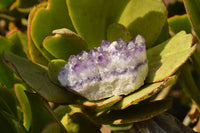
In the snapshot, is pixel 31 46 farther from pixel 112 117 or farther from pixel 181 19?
pixel 181 19

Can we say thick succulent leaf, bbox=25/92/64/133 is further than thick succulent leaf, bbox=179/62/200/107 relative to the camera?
No

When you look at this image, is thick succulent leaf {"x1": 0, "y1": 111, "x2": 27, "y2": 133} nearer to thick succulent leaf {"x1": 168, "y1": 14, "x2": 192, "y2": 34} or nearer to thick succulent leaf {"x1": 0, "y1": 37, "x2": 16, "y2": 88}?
thick succulent leaf {"x1": 0, "y1": 37, "x2": 16, "y2": 88}

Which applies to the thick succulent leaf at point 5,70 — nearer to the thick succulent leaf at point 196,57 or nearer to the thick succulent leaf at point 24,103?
the thick succulent leaf at point 24,103

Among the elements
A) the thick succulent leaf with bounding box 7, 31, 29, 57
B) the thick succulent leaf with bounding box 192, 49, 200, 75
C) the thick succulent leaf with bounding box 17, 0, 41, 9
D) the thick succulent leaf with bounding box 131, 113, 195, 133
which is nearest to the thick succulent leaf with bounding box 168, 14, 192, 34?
the thick succulent leaf with bounding box 192, 49, 200, 75

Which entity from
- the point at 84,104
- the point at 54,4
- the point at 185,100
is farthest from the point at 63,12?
the point at 185,100

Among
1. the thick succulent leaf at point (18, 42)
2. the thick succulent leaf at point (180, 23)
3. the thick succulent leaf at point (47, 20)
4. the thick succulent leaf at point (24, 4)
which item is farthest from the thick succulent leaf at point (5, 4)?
the thick succulent leaf at point (180, 23)
